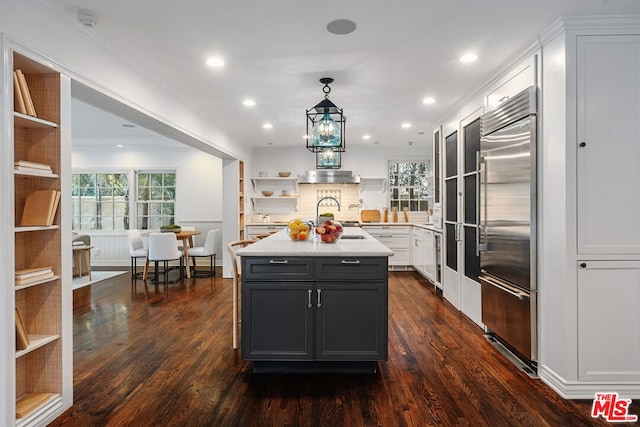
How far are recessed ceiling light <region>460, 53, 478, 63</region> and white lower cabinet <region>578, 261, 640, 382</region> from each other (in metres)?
1.80

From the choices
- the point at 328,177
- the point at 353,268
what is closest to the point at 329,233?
the point at 353,268

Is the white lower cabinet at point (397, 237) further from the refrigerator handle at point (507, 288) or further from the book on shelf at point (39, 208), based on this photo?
the book on shelf at point (39, 208)

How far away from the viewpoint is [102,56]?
2816 mm

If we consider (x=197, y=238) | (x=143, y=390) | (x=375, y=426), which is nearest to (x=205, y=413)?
(x=143, y=390)

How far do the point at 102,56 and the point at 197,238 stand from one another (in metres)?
5.59

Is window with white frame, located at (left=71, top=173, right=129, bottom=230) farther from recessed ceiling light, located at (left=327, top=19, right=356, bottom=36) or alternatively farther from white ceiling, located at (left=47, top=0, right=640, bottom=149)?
recessed ceiling light, located at (left=327, top=19, right=356, bottom=36)

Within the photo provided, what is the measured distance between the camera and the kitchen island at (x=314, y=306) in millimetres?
2760

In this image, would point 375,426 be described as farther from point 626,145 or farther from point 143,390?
point 626,145

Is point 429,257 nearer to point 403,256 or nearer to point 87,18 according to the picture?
point 403,256

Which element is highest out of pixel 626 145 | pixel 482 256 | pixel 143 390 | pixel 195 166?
pixel 195 166

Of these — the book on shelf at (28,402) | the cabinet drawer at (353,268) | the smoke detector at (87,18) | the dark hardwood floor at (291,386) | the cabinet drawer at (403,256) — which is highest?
the smoke detector at (87,18)

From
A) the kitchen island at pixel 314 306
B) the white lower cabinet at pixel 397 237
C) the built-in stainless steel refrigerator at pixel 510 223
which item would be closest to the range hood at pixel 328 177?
the white lower cabinet at pixel 397 237

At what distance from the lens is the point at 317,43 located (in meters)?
2.85

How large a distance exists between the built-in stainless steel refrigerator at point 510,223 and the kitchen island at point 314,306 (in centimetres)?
108
